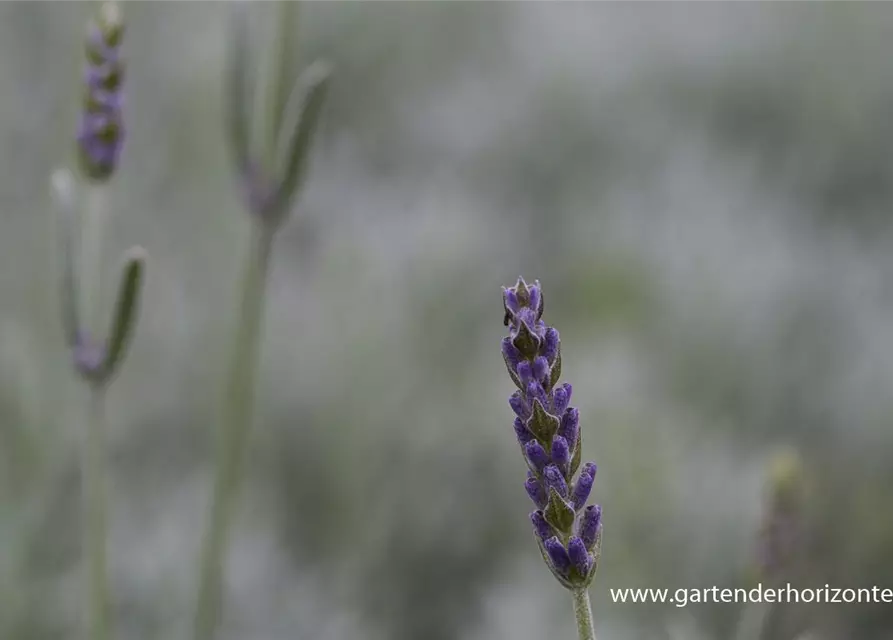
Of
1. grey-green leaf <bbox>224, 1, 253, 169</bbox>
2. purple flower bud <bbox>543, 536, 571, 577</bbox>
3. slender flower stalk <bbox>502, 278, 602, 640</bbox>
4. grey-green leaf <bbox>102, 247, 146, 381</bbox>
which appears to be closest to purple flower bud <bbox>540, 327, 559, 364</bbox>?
slender flower stalk <bbox>502, 278, 602, 640</bbox>

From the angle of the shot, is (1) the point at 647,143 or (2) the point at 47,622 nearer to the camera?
(2) the point at 47,622

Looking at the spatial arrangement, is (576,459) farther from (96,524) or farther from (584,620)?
(96,524)

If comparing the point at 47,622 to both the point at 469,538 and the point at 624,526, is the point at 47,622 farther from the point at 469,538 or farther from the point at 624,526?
the point at 624,526

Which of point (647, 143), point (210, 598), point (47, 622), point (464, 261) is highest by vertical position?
point (647, 143)

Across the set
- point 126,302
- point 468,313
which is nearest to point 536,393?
point 126,302

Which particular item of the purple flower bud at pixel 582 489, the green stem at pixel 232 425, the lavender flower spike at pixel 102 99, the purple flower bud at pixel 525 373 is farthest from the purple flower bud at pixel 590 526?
the lavender flower spike at pixel 102 99

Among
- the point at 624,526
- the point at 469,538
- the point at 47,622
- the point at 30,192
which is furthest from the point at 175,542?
the point at 30,192

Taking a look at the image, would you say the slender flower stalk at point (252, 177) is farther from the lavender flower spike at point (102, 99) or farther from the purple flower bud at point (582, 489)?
the purple flower bud at point (582, 489)
